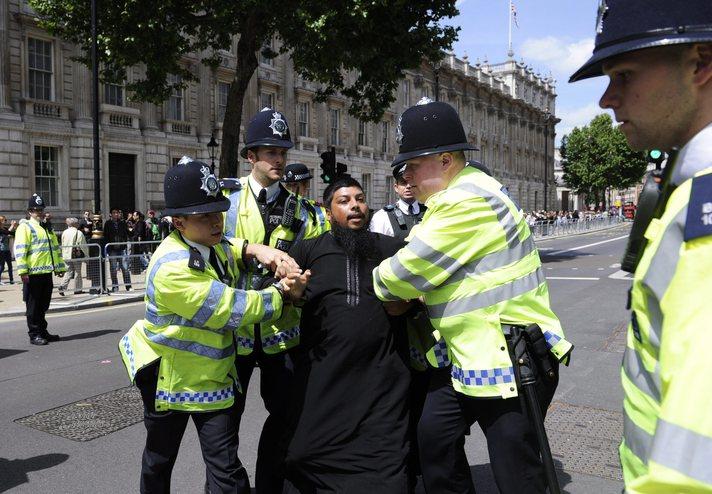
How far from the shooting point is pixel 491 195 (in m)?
2.69

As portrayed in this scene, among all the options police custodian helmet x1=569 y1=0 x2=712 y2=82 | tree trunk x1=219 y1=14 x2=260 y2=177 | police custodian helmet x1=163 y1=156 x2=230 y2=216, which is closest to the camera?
police custodian helmet x1=569 y1=0 x2=712 y2=82

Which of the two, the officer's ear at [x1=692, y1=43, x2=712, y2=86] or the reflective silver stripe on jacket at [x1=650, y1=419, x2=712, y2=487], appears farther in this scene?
the officer's ear at [x1=692, y1=43, x2=712, y2=86]

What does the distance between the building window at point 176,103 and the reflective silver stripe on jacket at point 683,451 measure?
89.4ft

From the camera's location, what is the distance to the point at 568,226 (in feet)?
164

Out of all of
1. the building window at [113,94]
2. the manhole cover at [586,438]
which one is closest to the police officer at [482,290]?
the manhole cover at [586,438]

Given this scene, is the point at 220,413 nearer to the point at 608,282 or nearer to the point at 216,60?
the point at 608,282

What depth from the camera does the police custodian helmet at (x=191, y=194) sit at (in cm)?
310

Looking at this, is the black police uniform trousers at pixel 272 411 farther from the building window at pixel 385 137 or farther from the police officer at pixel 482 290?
the building window at pixel 385 137

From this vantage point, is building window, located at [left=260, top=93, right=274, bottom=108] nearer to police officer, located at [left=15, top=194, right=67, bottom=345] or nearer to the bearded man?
police officer, located at [left=15, top=194, right=67, bottom=345]

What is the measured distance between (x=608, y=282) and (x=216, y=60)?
46.8 feet

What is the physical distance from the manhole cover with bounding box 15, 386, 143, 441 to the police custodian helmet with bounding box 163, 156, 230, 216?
2773 mm

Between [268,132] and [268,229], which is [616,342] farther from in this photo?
[268,132]

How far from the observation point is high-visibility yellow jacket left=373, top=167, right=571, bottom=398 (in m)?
2.60

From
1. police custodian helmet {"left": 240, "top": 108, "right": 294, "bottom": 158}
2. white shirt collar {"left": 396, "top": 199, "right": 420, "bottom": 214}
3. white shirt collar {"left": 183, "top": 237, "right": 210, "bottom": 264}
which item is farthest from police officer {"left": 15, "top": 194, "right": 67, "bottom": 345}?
white shirt collar {"left": 183, "top": 237, "right": 210, "bottom": 264}
